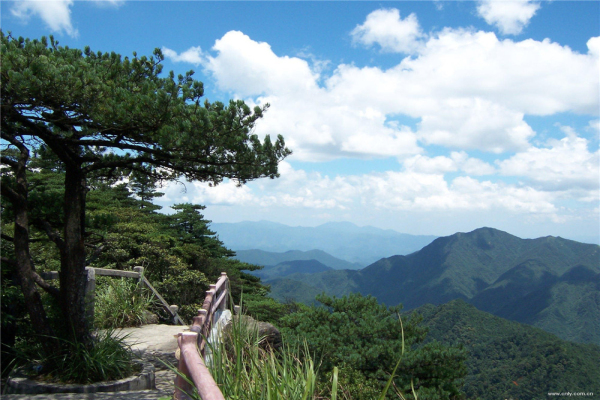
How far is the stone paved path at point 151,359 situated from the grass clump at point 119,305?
0.21 metres

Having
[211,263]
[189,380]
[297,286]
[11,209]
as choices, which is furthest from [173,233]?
[297,286]

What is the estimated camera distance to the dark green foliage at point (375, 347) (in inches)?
274

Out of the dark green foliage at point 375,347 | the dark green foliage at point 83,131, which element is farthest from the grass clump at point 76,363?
the dark green foliage at point 375,347

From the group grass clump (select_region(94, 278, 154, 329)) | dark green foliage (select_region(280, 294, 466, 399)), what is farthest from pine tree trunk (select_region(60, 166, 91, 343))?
dark green foliage (select_region(280, 294, 466, 399))

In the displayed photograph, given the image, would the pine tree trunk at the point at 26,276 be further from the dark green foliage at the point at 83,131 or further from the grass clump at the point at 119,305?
the grass clump at the point at 119,305

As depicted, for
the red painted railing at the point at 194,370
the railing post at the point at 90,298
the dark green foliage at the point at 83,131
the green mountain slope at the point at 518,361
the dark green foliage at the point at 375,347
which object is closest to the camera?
the red painted railing at the point at 194,370

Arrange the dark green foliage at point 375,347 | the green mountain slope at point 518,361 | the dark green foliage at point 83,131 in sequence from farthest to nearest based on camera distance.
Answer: the green mountain slope at point 518,361 < the dark green foliage at point 375,347 < the dark green foliage at point 83,131

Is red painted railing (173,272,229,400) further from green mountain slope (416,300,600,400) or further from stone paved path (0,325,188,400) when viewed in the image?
green mountain slope (416,300,600,400)

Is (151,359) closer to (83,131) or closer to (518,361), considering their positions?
(83,131)

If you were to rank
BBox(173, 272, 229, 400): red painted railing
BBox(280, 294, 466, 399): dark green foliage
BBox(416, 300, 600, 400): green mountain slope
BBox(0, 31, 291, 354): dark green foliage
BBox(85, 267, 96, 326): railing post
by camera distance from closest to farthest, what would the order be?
BBox(173, 272, 229, 400): red painted railing < BBox(0, 31, 291, 354): dark green foliage < BBox(85, 267, 96, 326): railing post < BBox(280, 294, 466, 399): dark green foliage < BBox(416, 300, 600, 400): green mountain slope

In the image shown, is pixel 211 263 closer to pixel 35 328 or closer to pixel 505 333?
pixel 35 328

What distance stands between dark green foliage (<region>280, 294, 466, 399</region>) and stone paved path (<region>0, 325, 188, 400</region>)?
6.18ft

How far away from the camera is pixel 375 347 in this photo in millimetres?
6996

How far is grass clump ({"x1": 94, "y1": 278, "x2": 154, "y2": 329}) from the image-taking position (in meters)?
7.04
